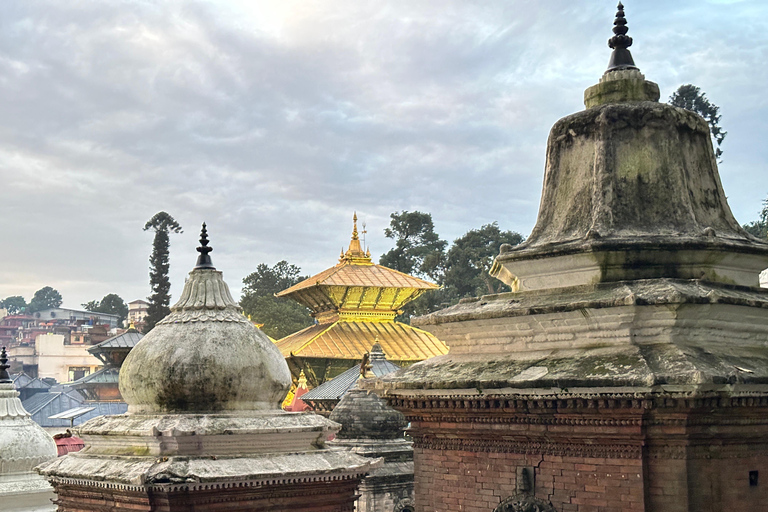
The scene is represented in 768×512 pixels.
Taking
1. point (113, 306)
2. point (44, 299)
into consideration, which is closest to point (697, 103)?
point (113, 306)

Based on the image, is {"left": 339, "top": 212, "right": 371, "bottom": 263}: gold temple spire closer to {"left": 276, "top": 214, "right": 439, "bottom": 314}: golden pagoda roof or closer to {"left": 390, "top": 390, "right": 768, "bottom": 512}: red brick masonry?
{"left": 276, "top": 214, "right": 439, "bottom": 314}: golden pagoda roof

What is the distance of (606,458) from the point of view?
30.6ft

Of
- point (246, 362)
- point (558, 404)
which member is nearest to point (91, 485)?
point (246, 362)

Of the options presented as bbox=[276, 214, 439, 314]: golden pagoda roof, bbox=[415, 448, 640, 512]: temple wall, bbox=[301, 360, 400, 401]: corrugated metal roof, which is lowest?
bbox=[415, 448, 640, 512]: temple wall

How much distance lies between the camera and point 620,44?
11414 mm

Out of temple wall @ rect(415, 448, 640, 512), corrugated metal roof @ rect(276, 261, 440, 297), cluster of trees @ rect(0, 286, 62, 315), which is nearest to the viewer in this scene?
temple wall @ rect(415, 448, 640, 512)

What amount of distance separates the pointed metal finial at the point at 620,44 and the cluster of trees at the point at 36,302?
166023mm

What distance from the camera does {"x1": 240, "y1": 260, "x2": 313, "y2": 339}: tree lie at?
2323 inches

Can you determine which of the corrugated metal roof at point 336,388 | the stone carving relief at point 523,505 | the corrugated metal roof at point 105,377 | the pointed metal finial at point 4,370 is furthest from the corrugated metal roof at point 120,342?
the stone carving relief at point 523,505

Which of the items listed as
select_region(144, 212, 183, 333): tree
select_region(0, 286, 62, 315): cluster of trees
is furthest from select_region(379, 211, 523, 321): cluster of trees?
select_region(0, 286, 62, 315): cluster of trees

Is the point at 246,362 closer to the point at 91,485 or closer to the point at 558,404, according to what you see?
the point at 91,485

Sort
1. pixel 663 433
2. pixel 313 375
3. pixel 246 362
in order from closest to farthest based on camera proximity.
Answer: pixel 663 433, pixel 246 362, pixel 313 375

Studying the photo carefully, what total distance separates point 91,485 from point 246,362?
201 cm

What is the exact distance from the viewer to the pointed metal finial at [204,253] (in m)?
12.6
